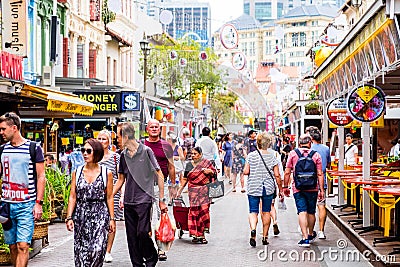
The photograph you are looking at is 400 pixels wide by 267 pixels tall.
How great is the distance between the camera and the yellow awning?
615 inches

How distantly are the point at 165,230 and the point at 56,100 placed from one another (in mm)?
6909

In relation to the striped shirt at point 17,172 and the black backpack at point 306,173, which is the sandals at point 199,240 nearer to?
the black backpack at point 306,173

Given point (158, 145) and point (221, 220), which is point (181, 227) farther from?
point (221, 220)

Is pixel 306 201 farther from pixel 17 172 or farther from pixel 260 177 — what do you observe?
pixel 17 172

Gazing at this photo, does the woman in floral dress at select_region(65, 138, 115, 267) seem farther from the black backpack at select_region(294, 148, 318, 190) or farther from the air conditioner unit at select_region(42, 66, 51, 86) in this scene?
the air conditioner unit at select_region(42, 66, 51, 86)

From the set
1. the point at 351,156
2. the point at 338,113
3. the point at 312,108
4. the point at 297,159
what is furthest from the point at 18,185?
the point at 312,108

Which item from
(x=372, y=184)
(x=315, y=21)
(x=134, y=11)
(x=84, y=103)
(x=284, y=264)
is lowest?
(x=284, y=264)

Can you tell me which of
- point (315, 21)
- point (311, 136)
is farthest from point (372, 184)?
point (315, 21)

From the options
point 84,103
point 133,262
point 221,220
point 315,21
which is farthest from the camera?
point 315,21

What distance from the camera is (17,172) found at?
9.39 meters

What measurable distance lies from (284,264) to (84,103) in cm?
979

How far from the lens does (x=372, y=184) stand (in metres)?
13.1

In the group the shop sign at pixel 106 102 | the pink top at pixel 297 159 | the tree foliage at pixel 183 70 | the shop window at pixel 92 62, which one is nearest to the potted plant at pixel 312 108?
the shop window at pixel 92 62

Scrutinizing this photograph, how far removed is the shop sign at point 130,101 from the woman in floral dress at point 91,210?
57.4 feet
